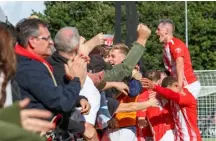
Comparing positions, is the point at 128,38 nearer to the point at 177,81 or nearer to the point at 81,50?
the point at 177,81

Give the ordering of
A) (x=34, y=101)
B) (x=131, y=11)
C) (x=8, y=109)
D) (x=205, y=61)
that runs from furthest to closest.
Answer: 1. (x=205, y=61)
2. (x=131, y=11)
3. (x=34, y=101)
4. (x=8, y=109)

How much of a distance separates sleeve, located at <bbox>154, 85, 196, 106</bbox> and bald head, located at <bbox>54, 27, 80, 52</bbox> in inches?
146

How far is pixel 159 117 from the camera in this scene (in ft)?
35.1

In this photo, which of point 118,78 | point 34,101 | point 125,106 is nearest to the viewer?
point 34,101

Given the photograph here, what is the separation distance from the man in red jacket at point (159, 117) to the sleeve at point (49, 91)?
5.01 meters

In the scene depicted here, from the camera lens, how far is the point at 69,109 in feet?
18.5

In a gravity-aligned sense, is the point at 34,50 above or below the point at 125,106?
above

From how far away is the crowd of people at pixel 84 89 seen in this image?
3.64 m

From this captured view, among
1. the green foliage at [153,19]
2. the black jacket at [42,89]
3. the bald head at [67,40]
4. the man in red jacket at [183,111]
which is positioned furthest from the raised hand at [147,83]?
the green foliage at [153,19]

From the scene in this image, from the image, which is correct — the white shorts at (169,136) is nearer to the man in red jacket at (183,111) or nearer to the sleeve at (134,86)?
the man in red jacket at (183,111)

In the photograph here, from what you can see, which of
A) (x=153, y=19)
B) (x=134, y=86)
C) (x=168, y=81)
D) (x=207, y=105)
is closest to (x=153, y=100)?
(x=134, y=86)

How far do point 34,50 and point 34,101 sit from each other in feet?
1.66

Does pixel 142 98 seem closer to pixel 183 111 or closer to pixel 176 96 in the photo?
pixel 176 96

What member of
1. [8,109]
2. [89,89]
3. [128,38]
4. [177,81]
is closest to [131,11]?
[128,38]
